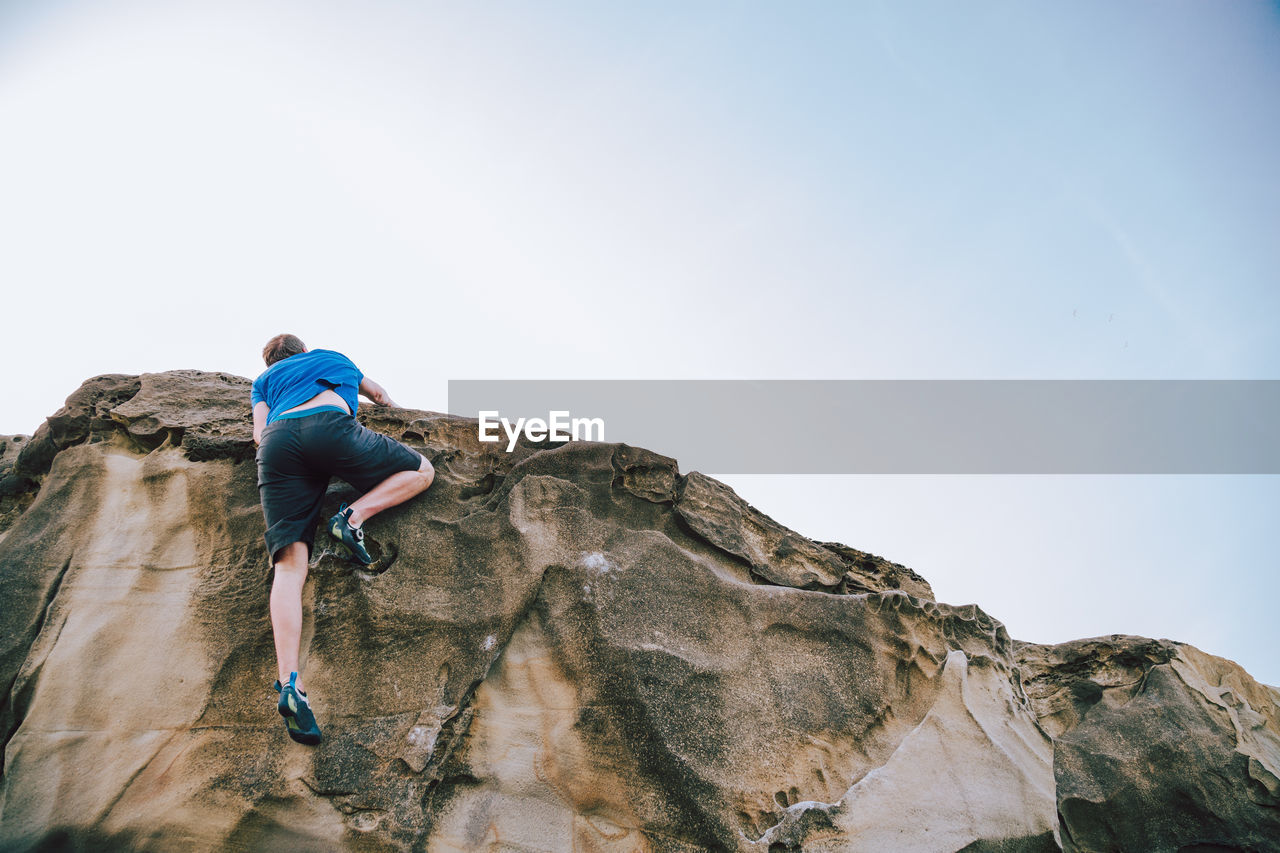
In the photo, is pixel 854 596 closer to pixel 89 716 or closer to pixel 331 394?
pixel 331 394

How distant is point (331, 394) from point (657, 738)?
246 centimetres

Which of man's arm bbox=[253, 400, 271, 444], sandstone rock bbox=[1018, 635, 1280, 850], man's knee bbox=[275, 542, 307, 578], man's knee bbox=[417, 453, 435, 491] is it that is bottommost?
sandstone rock bbox=[1018, 635, 1280, 850]

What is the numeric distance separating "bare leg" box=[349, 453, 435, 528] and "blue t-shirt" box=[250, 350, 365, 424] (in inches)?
17.3

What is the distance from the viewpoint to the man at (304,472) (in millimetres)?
3701

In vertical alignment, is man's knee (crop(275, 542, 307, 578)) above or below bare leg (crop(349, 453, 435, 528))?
below

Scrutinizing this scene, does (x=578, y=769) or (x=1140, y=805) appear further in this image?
(x=1140, y=805)

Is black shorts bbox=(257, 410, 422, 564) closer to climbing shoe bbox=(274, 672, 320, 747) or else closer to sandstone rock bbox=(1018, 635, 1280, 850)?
climbing shoe bbox=(274, 672, 320, 747)

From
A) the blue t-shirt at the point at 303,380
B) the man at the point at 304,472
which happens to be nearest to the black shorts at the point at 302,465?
the man at the point at 304,472

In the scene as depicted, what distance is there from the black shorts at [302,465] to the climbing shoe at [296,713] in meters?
0.64

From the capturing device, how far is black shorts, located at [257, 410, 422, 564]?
151 inches

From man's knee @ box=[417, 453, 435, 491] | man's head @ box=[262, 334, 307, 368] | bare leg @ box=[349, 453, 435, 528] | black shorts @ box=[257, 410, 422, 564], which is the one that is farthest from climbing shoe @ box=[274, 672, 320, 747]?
man's head @ box=[262, 334, 307, 368]

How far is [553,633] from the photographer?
4.27m

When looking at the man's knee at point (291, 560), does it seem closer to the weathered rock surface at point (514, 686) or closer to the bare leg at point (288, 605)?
the bare leg at point (288, 605)

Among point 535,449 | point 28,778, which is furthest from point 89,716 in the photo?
point 535,449
